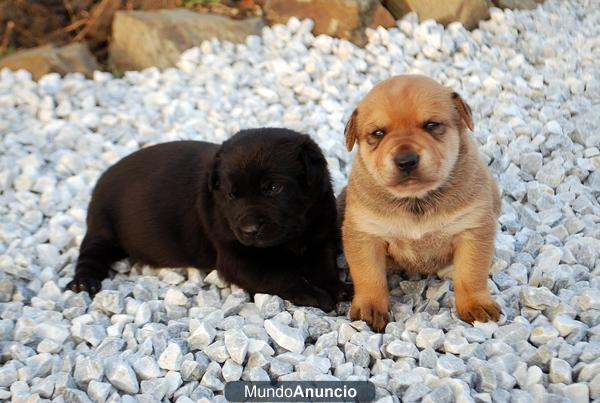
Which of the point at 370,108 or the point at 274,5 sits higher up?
the point at 370,108

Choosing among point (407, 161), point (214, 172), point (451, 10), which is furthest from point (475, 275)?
point (451, 10)

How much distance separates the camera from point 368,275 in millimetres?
3902

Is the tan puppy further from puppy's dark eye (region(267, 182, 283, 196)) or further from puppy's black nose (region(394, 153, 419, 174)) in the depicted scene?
puppy's dark eye (region(267, 182, 283, 196))

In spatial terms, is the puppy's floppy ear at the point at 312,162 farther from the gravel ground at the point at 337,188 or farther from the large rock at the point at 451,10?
the large rock at the point at 451,10

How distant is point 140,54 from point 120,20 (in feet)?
1.49

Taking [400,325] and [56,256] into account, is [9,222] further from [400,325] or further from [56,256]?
[400,325]

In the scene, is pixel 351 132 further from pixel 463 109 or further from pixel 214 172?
pixel 214 172

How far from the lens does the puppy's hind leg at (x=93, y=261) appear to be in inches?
180

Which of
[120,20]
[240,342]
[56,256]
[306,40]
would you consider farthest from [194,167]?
[120,20]

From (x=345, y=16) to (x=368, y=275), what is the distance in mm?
4165

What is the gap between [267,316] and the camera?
13.4 feet

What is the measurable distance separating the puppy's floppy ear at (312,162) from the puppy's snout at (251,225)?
0.44 m

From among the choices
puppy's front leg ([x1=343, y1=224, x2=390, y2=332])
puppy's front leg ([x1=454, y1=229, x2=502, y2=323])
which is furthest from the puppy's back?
puppy's front leg ([x1=454, y1=229, x2=502, y2=323])

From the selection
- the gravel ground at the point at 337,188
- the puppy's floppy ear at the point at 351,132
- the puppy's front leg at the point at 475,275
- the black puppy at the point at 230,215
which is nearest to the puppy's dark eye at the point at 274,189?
the black puppy at the point at 230,215
